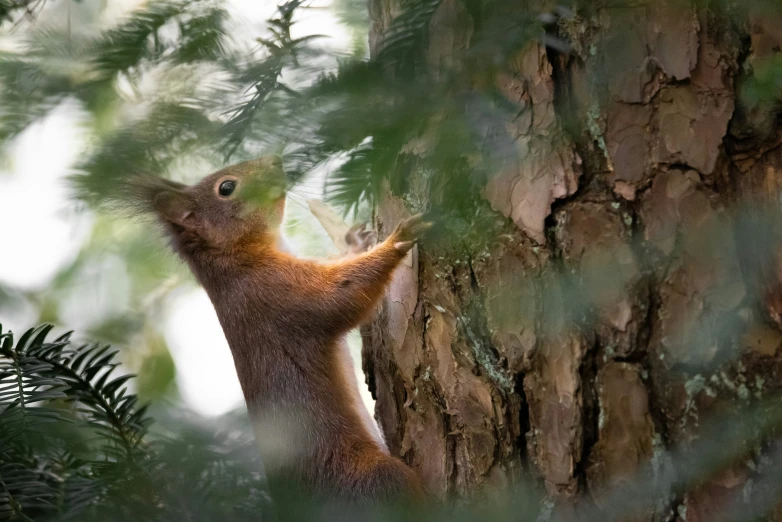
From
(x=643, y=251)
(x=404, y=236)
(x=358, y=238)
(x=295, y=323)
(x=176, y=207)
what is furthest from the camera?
(x=176, y=207)

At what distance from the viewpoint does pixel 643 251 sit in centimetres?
150

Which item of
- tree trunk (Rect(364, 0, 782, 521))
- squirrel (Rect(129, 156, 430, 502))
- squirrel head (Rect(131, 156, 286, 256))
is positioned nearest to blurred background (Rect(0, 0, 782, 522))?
tree trunk (Rect(364, 0, 782, 521))

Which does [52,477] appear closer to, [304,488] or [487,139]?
[304,488]

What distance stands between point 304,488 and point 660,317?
1306 millimetres

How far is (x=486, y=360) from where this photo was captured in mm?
1819

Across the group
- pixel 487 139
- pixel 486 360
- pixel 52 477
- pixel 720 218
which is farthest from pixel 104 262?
pixel 487 139

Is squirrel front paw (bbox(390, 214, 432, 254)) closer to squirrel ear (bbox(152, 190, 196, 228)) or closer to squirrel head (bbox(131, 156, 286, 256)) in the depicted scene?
squirrel head (bbox(131, 156, 286, 256))

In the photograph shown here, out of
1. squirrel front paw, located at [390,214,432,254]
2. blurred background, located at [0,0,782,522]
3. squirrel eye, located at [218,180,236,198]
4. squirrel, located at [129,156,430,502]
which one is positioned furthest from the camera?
squirrel eye, located at [218,180,236,198]

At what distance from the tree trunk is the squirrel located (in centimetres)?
48

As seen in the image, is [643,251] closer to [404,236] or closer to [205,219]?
[404,236]

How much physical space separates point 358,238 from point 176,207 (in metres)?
0.81

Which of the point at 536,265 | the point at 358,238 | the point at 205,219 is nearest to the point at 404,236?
the point at 536,265

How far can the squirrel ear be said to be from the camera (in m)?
2.99

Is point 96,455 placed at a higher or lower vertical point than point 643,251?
lower
